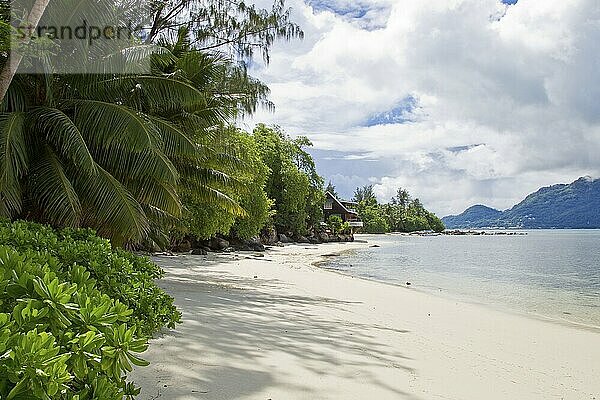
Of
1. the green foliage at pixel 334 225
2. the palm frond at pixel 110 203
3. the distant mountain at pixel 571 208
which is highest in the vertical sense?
the distant mountain at pixel 571 208

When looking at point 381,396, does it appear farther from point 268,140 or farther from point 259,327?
point 268,140

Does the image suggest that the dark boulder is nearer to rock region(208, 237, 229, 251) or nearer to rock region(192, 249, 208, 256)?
rock region(192, 249, 208, 256)

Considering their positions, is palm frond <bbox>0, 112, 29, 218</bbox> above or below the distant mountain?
below

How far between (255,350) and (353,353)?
97 cm

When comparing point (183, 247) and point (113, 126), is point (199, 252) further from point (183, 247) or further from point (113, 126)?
point (113, 126)

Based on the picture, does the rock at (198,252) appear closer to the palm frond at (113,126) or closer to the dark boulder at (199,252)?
the dark boulder at (199,252)

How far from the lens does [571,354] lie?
6652mm

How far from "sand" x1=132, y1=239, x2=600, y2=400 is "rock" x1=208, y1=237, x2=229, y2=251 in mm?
16997

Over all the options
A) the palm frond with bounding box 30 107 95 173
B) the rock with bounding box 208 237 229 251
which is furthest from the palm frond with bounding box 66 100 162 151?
the rock with bounding box 208 237 229 251

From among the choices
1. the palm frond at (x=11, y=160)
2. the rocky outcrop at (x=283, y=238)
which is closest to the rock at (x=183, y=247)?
the palm frond at (x=11, y=160)

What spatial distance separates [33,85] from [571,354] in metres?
9.51

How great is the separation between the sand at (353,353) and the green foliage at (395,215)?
277 feet

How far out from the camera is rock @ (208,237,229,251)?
87.9 ft

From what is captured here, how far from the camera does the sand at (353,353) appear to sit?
3.69 meters
